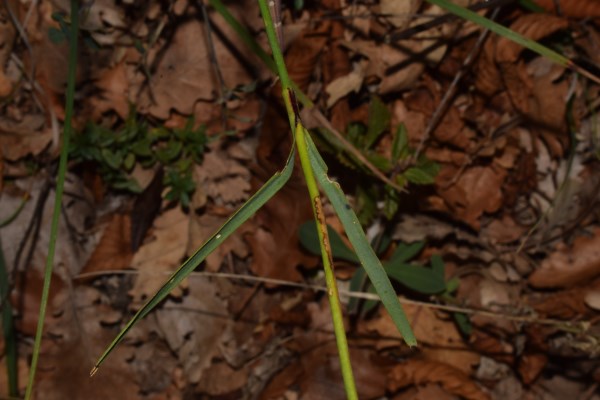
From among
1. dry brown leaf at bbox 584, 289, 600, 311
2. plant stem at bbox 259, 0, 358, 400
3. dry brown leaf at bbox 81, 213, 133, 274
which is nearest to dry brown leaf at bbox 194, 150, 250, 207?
dry brown leaf at bbox 81, 213, 133, 274

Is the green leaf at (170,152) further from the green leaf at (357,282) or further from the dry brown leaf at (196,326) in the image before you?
the green leaf at (357,282)

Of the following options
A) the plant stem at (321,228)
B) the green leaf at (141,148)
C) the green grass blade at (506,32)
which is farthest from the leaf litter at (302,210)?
the plant stem at (321,228)

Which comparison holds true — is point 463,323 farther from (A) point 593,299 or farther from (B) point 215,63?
(B) point 215,63

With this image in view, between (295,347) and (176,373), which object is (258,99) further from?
(176,373)

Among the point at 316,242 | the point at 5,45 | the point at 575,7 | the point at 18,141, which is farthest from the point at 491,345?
the point at 5,45

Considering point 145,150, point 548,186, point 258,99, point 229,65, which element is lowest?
point 548,186

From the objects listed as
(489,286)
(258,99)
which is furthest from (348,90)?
(489,286)
